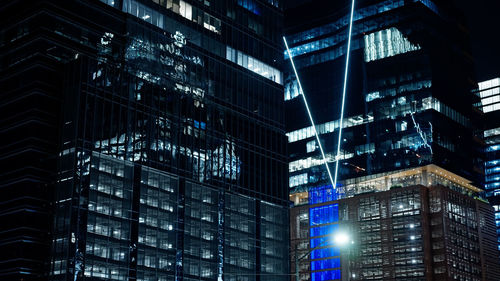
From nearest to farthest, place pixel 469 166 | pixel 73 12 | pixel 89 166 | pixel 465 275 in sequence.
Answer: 1. pixel 89 166
2. pixel 73 12
3. pixel 465 275
4. pixel 469 166

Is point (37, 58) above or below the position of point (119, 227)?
above

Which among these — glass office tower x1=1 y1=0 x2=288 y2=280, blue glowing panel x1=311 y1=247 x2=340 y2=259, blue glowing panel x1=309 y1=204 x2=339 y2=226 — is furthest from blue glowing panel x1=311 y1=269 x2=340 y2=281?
glass office tower x1=1 y1=0 x2=288 y2=280

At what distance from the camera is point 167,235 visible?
95.8m

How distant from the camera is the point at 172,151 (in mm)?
100188

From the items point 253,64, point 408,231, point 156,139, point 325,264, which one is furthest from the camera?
point 325,264

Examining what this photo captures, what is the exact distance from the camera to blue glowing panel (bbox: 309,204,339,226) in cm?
17362

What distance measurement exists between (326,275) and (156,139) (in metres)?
85.0

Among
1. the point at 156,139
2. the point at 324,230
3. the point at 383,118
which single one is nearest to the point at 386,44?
the point at 383,118

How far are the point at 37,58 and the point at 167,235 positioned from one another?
96.6ft

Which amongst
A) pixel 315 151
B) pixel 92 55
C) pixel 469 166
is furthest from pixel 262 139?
pixel 469 166

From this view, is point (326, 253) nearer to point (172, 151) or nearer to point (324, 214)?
point (324, 214)

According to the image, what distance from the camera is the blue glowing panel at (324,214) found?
570 ft

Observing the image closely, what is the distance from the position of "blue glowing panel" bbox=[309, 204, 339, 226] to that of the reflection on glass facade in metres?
57.9

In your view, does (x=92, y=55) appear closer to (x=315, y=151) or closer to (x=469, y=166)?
(x=315, y=151)
